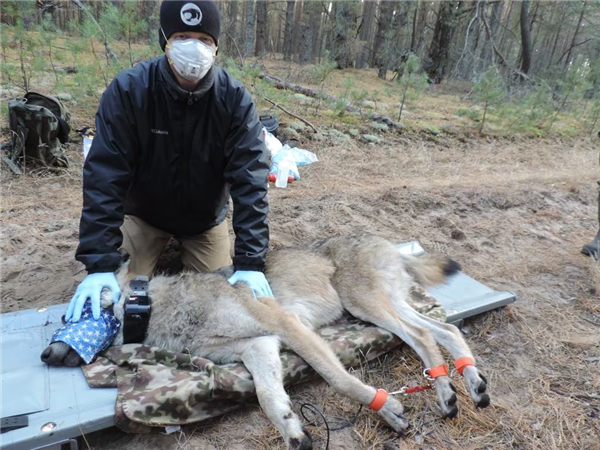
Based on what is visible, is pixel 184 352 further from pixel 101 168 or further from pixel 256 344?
pixel 101 168

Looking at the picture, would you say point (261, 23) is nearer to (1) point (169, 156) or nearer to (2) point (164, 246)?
(2) point (164, 246)

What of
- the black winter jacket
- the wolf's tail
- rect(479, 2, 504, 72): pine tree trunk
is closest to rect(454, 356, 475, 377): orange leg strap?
the wolf's tail

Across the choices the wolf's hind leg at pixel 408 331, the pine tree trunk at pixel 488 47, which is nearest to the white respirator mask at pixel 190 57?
the wolf's hind leg at pixel 408 331

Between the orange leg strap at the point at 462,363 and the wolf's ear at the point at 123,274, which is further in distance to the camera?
the wolf's ear at the point at 123,274

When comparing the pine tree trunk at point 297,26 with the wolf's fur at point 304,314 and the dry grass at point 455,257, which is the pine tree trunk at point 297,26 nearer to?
the dry grass at point 455,257

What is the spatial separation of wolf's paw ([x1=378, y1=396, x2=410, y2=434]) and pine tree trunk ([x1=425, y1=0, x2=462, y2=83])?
18779 mm

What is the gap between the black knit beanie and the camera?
109 inches

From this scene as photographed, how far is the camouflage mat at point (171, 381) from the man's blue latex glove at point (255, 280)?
19.3 inches

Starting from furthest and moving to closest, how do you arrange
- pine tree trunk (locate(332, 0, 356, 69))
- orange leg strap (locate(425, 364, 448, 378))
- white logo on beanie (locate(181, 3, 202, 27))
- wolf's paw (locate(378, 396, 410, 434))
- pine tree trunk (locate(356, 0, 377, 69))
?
pine tree trunk (locate(356, 0, 377, 69)) → pine tree trunk (locate(332, 0, 356, 69)) → white logo on beanie (locate(181, 3, 202, 27)) → orange leg strap (locate(425, 364, 448, 378)) → wolf's paw (locate(378, 396, 410, 434))

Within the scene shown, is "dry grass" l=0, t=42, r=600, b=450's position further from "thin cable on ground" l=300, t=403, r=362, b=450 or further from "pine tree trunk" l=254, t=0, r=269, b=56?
"pine tree trunk" l=254, t=0, r=269, b=56

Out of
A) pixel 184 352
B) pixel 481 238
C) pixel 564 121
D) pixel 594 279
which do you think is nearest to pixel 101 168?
pixel 184 352

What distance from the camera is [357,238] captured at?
367 centimetres

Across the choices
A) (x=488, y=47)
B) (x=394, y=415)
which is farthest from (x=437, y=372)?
(x=488, y=47)

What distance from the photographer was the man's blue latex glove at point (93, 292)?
2.59m
